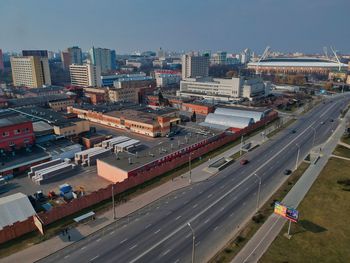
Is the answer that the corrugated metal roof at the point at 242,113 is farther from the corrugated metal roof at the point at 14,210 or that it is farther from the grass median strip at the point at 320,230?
A: the corrugated metal roof at the point at 14,210

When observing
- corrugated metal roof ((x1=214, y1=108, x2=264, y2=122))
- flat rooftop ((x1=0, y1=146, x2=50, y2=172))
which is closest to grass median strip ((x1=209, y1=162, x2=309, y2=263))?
flat rooftop ((x1=0, y1=146, x2=50, y2=172))

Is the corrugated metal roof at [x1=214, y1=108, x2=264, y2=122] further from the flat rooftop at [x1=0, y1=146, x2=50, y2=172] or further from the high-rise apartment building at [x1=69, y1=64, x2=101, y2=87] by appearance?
the high-rise apartment building at [x1=69, y1=64, x2=101, y2=87]

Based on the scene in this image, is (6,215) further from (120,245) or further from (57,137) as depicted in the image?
(57,137)

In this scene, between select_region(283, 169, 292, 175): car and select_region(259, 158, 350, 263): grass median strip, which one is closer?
select_region(259, 158, 350, 263): grass median strip

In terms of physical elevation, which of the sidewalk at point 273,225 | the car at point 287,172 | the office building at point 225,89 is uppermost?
the office building at point 225,89

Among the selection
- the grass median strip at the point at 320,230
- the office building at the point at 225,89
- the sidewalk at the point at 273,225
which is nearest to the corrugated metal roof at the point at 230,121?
Result: the sidewalk at the point at 273,225

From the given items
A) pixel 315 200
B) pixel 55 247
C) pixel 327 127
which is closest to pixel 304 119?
pixel 327 127
